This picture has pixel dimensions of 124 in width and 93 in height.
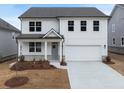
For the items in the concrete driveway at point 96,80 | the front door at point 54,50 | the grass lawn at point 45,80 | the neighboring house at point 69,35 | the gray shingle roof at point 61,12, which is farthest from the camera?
the front door at point 54,50

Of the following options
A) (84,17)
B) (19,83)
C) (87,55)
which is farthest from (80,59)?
(19,83)

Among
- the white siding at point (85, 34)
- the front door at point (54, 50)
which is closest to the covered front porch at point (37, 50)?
the front door at point (54, 50)

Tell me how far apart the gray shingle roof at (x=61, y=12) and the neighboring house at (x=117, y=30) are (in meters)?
7.72

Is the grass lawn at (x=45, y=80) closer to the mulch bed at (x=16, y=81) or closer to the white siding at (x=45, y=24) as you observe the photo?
the mulch bed at (x=16, y=81)

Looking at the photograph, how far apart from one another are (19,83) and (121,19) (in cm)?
2412

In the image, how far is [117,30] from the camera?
3431 cm

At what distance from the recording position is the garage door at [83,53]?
23.2 m

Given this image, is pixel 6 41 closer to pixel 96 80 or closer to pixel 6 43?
pixel 6 43

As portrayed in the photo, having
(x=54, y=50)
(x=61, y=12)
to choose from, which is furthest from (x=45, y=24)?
(x=54, y=50)

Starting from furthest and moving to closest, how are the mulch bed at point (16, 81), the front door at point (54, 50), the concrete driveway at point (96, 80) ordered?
the front door at point (54, 50), the mulch bed at point (16, 81), the concrete driveway at point (96, 80)

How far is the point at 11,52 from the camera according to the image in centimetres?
3216

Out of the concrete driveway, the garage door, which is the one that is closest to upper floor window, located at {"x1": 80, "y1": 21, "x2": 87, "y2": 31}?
the garage door

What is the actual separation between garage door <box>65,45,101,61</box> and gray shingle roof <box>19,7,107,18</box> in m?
Answer: 3.88

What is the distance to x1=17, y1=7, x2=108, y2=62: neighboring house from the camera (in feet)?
74.7
